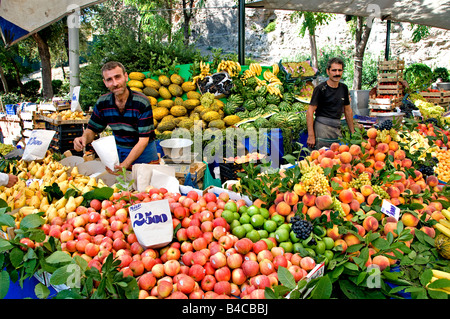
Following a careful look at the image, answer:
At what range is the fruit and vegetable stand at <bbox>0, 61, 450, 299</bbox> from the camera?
1.32 meters

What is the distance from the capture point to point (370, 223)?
168 centimetres

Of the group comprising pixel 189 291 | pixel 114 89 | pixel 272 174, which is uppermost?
pixel 114 89

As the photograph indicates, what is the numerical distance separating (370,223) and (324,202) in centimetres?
28

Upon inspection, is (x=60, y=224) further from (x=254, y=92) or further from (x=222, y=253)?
(x=254, y=92)

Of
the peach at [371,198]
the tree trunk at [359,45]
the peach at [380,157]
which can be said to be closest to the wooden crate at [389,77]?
the tree trunk at [359,45]

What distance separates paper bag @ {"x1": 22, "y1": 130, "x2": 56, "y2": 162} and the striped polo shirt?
1.30ft

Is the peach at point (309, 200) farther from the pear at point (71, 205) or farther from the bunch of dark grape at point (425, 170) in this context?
the pear at point (71, 205)

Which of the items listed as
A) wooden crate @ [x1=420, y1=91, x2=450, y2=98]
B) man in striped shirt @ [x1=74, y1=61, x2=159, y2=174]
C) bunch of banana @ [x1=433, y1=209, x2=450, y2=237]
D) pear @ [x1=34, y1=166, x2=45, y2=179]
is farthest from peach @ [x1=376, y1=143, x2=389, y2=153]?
wooden crate @ [x1=420, y1=91, x2=450, y2=98]

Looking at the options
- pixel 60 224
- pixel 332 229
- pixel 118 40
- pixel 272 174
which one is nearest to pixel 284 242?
pixel 332 229

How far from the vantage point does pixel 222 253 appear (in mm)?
1481

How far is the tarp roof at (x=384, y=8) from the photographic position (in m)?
6.30

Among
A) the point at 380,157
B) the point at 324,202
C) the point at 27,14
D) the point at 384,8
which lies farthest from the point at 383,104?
the point at 27,14

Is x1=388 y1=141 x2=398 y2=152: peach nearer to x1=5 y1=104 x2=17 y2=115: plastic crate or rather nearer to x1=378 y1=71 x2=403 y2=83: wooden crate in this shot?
x1=378 y1=71 x2=403 y2=83: wooden crate
